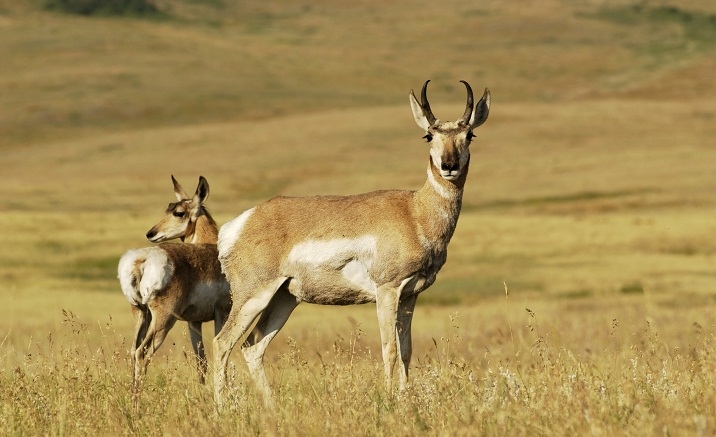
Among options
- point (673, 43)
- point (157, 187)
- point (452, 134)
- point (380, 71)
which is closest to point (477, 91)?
point (380, 71)

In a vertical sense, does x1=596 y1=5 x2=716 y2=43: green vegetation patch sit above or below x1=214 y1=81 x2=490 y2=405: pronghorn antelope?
below

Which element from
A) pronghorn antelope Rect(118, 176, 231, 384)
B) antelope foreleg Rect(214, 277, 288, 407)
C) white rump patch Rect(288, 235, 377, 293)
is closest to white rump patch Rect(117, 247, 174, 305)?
pronghorn antelope Rect(118, 176, 231, 384)

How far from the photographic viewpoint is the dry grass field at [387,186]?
7.93 metres

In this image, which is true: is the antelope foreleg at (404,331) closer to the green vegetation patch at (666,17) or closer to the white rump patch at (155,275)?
the white rump patch at (155,275)

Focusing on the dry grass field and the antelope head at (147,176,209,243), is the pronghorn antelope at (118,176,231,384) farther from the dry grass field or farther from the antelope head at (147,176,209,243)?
the antelope head at (147,176,209,243)

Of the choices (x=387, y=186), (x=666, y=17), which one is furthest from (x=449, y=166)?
(x=666, y=17)

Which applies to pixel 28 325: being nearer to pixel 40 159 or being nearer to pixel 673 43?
pixel 40 159

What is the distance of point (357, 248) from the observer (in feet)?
30.9

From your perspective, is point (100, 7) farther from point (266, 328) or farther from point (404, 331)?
point (404, 331)

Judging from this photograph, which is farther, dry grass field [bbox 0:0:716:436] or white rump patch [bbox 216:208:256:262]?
white rump patch [bbox 216:208:256:262]

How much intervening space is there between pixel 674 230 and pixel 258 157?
46702 mm

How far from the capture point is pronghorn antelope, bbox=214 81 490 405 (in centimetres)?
927

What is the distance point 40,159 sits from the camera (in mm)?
86875

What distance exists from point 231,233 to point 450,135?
2063mm
